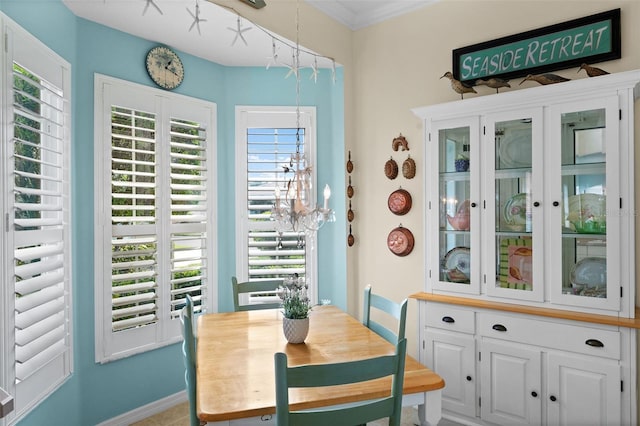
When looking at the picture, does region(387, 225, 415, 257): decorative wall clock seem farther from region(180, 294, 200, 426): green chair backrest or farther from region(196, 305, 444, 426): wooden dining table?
region(180, 294, 200, 426): green chair backrest

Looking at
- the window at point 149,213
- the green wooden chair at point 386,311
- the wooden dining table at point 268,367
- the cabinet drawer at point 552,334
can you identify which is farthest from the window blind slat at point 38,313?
the cabinet drawer at point 552,334

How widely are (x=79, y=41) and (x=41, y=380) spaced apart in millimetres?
2021

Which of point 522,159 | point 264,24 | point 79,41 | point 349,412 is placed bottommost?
point 349,412

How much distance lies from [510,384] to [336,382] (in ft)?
5.58

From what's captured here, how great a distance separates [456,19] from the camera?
3.13m

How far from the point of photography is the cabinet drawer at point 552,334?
89.4 inches

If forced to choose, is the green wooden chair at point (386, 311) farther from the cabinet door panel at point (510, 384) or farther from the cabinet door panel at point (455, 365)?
the cabinet door panel at point (510, 384)

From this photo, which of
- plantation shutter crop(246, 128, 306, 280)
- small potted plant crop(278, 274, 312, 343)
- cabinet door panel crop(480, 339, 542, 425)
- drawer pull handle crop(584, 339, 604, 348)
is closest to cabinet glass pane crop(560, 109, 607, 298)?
drawer pull handle crop(584, 339, 604, 348)

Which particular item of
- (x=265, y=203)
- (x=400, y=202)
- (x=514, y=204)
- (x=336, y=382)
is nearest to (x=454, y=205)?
(x=514, y=204)

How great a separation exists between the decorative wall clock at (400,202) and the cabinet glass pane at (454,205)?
401 millimetres

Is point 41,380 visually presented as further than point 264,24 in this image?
No

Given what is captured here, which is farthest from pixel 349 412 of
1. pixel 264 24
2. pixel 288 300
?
pixel 264 24

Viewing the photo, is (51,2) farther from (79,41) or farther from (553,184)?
(553,184)

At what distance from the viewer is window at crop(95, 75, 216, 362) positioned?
285cm
